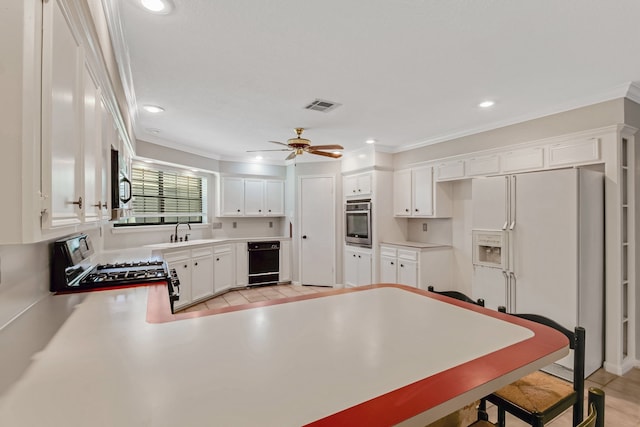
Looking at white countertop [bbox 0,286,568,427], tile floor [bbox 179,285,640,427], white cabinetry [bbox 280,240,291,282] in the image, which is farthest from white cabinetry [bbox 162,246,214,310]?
tile floor [bbox 179,285,640,427]

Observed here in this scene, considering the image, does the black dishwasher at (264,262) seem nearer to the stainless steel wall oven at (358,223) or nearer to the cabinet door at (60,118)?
the stainless steel wall oven at (358,223)

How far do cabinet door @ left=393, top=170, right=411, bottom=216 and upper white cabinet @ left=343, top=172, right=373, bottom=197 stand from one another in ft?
1.42

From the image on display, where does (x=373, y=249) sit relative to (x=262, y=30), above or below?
below

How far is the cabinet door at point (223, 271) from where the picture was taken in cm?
508

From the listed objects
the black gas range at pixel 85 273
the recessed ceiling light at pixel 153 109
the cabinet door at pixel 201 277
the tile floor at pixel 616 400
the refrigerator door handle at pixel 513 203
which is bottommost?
the tile floor at pixel 616 400

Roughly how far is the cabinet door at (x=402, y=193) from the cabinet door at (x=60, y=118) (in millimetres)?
4281

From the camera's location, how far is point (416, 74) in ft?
8.06

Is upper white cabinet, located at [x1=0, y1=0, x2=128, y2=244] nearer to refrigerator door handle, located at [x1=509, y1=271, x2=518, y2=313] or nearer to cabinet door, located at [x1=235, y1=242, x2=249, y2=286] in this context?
refrigerator door handle, located at [x1=509, y1=271, x2=518, y2=313]

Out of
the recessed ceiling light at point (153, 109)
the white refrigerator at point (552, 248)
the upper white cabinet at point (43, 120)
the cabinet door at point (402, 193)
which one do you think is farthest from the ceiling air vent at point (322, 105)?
the cabinet door at point (402, 193)

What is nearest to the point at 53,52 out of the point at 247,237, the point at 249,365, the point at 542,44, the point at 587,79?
the point at 249,365

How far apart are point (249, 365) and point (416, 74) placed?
94.4 inches

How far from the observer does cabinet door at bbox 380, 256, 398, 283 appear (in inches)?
183

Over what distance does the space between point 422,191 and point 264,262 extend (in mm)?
3099

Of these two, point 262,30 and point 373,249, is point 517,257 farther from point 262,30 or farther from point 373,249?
point 262,30
